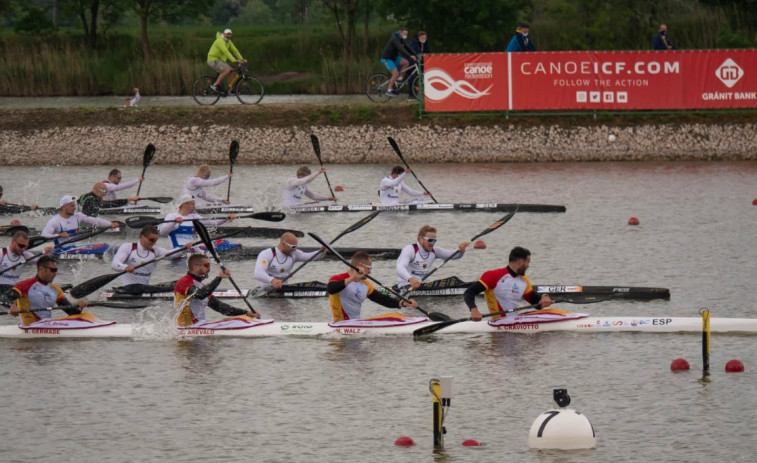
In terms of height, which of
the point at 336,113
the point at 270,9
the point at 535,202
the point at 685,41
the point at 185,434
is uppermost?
the point at 270,9

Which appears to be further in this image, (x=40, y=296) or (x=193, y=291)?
(x=40, y=296)

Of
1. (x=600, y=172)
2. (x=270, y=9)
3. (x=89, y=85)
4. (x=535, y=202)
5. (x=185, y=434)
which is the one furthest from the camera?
(x=270, y=9)

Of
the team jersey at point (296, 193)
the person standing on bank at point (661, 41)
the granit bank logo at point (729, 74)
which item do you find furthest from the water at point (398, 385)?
the person standing on bank at point (661, 41)

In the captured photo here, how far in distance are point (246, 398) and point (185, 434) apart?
1.56m

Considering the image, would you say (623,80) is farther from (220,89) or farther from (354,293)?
(354,293)

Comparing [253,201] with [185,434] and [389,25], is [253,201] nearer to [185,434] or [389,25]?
[185,434]

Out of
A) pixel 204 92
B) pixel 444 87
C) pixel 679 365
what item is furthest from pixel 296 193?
pixel 679 365

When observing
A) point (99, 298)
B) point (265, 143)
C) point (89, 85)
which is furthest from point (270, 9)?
point (99, 298)

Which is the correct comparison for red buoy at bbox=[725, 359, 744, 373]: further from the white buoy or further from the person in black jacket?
the person in black jacket

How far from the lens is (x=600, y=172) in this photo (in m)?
37.0

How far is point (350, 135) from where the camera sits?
39562 millimetres

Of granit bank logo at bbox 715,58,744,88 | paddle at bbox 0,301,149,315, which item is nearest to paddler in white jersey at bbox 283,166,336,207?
paddle at bbox 0,301,149,315

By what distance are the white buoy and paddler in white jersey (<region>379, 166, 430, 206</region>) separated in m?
16.2

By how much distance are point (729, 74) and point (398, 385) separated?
2421 cm
